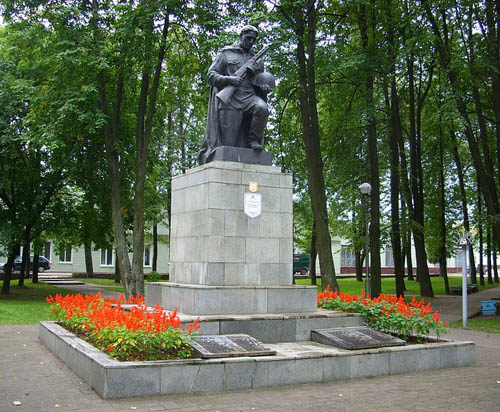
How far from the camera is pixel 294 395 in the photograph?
6910mm

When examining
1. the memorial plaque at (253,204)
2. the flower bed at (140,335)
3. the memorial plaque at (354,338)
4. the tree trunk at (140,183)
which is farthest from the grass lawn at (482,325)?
the flower bed at (140,335)

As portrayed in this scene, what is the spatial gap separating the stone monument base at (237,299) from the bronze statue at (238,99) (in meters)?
2.40

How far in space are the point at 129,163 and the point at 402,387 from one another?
16862 mm

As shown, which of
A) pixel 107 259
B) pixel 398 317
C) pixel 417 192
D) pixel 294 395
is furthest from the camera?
pixel 107 259

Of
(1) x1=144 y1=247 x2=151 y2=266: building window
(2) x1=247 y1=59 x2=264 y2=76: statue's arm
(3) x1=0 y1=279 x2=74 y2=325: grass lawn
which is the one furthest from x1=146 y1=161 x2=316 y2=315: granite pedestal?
(1) x1=144 y1=247 x2=151 y2=266: building window

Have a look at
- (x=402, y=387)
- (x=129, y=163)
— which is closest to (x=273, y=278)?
(x=402, y=387)

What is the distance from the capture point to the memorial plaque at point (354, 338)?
839cm

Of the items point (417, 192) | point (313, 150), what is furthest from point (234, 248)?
point (417, 192)

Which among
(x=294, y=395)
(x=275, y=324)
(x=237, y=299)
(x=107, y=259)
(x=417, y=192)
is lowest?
(x=294, y=395)

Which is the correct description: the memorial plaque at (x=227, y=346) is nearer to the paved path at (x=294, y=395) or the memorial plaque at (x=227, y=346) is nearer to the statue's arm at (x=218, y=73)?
the paved path at (x=294, y=395)

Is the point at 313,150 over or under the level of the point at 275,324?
over

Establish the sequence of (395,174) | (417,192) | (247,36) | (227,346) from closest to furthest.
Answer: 1. (227,346)
2. (247,36)
3. (395,174)
4. (417,192)

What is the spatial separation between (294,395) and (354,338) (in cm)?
204

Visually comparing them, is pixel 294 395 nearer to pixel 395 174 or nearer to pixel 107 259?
pixel 395 174
